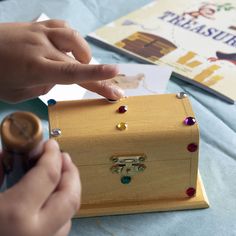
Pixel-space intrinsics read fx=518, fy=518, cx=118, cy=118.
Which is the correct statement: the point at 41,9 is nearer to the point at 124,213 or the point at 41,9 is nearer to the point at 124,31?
the point at 124,31

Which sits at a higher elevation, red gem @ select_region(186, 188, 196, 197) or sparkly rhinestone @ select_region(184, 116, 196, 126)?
sparkly rhinestone @ select_region(184, 116, 196, 126)

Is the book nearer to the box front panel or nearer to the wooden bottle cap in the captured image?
the box front panel

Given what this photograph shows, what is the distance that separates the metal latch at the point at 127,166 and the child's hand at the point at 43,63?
91mm

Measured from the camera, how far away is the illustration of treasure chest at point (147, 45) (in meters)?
0.95

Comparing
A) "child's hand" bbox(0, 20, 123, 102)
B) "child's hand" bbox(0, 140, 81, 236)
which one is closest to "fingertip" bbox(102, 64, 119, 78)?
"child's hand" bbox(0, 20, 123, 102)

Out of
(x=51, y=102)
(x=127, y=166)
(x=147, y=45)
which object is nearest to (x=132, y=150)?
(x=127, y=166)

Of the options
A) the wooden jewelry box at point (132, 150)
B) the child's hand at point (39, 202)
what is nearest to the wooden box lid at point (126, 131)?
the wooden jewelry box at point (132, 150)

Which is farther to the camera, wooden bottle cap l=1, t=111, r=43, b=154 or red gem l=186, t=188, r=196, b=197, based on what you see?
red gem l=186, t=188, r=196, b=197

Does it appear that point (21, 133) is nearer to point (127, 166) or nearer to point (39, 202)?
point (39, 202)

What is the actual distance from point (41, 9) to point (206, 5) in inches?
13.5

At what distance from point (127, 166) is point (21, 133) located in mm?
274

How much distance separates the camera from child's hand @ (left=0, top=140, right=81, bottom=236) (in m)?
0.42

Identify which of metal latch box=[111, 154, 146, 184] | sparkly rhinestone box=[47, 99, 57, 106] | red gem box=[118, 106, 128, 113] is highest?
sparkly rhinestone box=[47, 99, 57, 106]

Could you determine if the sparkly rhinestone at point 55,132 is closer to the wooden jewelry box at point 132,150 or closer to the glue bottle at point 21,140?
the wooden jewelry box at point 132,150
